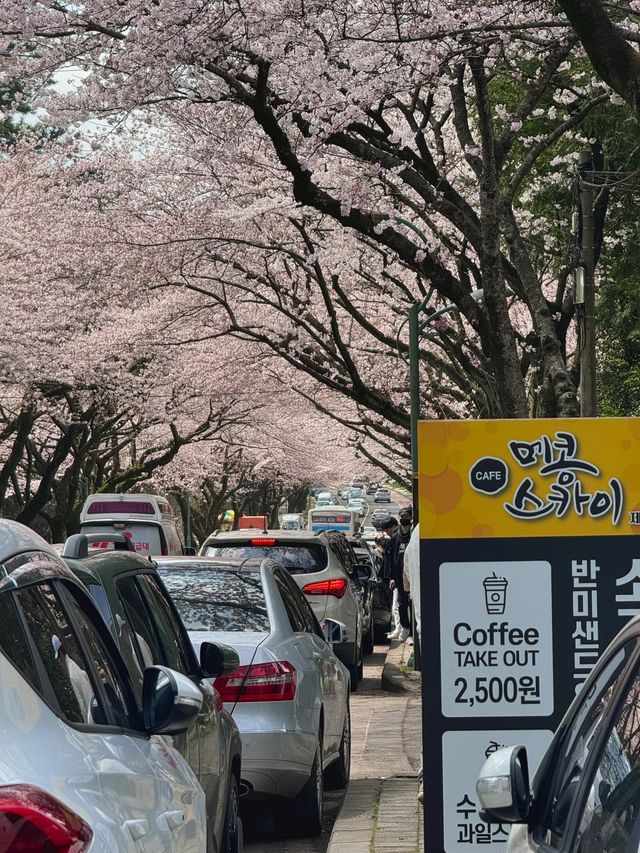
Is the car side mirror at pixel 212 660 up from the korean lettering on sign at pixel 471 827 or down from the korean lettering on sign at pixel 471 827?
up

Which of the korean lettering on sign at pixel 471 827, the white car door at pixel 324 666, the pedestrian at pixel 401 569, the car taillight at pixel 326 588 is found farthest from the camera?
the pedestrian at pixel 401 569

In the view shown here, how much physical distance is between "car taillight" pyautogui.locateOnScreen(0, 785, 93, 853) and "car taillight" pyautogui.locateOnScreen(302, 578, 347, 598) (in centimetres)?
1292

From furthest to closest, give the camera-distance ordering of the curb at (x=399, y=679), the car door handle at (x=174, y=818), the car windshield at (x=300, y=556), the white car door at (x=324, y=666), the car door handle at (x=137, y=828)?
the curb at (x=399, y=679) < the car windshield at (x=300, y=556) < the white car door at (x=324, y=666) < the car door handle at (x=174, y=818) < the car door handle at (x=137, y=828)

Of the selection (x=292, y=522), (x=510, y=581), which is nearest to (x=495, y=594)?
(x=510, y=581)

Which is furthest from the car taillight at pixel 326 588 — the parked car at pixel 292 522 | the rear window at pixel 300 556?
the parked car at pixel 292 522

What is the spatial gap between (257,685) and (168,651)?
1754 millimetres

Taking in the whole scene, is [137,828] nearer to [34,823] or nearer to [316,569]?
[34,823]

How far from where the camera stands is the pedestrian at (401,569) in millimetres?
20136

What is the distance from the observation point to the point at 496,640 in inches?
231

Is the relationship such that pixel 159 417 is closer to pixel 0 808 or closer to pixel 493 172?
pixel 493 172

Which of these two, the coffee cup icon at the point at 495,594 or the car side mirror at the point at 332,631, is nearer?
the coffee cup icon at the point at 495,594

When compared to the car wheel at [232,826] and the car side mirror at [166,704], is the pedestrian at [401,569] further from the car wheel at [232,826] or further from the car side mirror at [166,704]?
the car side mirror at [166,704]

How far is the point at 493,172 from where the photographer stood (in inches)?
529

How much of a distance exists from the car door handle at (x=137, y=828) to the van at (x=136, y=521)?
15958 mm
